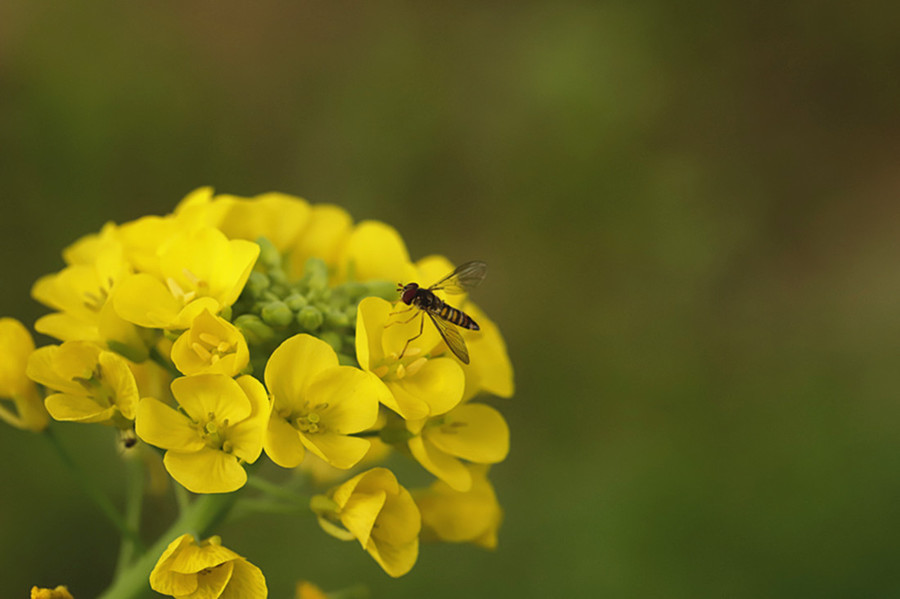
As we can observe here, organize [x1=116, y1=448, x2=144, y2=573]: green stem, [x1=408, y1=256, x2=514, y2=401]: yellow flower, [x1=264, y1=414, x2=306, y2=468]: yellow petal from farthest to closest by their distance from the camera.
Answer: [x1=116, y1=448, x2=144, y2=573]: green stem → [x1=408, y1=256, x2=514, y2=401]: yellow flower → [x1=264, y1=414, x2=306, y2=468]: yellow petal

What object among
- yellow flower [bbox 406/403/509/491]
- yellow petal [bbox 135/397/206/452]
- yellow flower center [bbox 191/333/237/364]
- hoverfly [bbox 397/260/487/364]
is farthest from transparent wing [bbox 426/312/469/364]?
yellow petal [bbox 135/397/206/452]

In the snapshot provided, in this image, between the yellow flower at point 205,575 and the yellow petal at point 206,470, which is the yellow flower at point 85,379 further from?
the yellow flower at point 205,575

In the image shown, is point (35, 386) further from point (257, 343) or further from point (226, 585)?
point (226, 585)

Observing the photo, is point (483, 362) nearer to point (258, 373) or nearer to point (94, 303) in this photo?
point (258, 373)

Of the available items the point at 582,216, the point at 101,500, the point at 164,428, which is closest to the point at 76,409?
the point at 164,428

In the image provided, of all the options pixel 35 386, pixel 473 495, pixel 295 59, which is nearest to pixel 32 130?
pixel 295 59

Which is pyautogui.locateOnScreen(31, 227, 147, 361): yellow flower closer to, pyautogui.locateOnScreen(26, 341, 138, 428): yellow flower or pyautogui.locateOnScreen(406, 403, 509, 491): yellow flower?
pyautogui.locateOnScreen(26, 341, 138, 428): yellow flower

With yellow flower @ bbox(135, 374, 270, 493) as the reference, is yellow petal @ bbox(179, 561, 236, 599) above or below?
below
